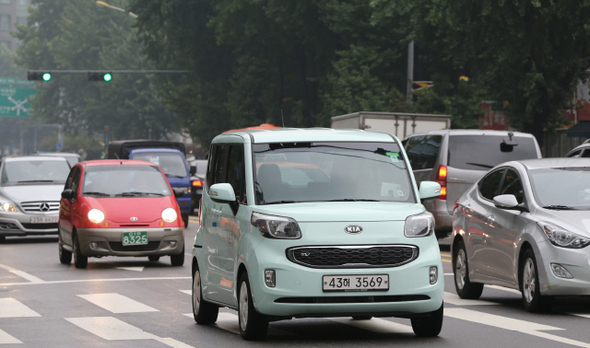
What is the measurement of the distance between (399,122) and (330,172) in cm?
2278

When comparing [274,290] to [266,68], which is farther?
[266,68]

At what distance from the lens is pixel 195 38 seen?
2197 inches

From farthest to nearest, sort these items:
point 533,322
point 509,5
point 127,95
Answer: point 127,95
point 509,5
point 533,322

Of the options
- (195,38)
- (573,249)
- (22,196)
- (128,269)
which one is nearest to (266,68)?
(195,38)

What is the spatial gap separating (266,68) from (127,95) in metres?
36.8

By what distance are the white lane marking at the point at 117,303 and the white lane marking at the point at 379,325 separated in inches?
89.0

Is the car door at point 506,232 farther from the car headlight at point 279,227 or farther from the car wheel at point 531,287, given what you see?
the car headlight at point 279,227

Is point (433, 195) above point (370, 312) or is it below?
above

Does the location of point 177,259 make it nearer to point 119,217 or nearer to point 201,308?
point 119,217

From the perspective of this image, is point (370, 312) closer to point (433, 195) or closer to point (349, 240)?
point (349, 240)

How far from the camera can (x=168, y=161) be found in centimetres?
3027

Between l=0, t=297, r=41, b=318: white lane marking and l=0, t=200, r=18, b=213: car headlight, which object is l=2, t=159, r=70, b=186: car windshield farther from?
l=0, t=297, r=41, b=318: white lane marking

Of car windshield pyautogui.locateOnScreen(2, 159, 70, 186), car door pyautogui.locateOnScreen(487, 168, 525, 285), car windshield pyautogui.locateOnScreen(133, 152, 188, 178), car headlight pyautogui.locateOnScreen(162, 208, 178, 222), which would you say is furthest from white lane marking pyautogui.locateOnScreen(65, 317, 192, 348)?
car windshield pyautogui.locateOnScreen(133, 152, 188, 178)

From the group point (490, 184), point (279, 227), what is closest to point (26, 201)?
point (490, 184)
